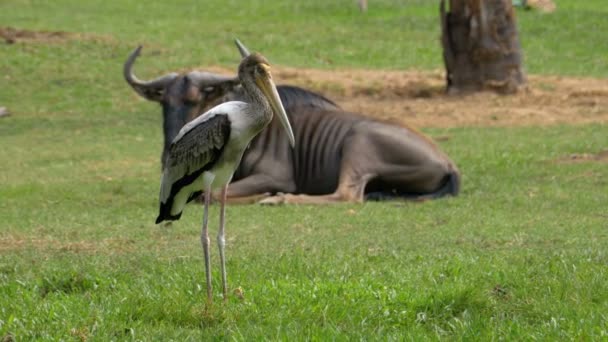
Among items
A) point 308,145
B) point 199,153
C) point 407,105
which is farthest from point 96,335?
point 407,105

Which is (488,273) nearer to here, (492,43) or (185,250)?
(185,250)

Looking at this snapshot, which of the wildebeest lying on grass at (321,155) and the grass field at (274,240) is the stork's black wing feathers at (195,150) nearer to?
the grass field at (274,240)

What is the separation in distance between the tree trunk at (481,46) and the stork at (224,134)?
37.0ft

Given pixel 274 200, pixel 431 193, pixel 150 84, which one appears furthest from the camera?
pixel 150 84

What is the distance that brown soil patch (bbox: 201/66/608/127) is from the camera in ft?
52.8

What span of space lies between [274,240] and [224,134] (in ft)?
9.10

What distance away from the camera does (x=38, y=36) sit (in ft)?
70.6

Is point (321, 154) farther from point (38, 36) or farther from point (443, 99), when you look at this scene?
point (38, 36)

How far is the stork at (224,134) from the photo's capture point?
6.16m

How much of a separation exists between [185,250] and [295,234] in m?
1.06

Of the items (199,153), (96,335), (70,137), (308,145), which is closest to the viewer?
(96,335)

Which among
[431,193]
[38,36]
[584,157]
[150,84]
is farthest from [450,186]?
[38,36]

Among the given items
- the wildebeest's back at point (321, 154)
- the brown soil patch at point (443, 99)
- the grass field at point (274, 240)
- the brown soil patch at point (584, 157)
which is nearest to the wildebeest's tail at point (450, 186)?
the grass field at point (274, 240)

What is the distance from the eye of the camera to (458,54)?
17625mm
